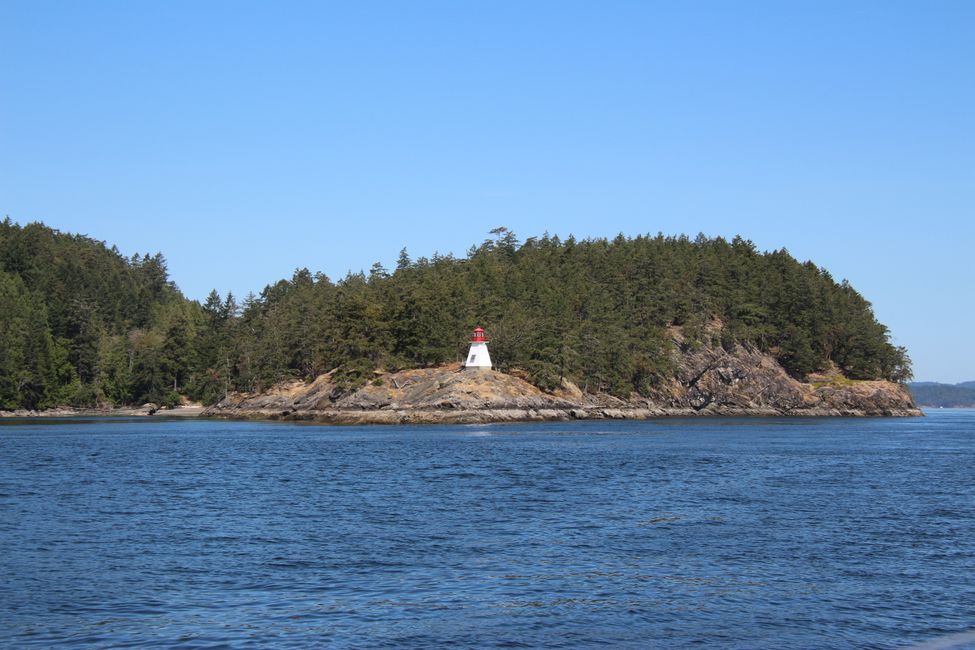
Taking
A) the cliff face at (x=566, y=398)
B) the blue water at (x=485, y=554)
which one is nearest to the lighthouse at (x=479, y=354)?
the cliff face at (x=566, y=398)

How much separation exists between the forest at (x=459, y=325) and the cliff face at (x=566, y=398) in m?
2.98

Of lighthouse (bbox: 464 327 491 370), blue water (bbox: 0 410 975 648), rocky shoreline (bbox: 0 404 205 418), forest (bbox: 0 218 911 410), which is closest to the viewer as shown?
blue water (bbox: 0 410 975 648)

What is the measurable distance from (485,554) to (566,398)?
342 ft

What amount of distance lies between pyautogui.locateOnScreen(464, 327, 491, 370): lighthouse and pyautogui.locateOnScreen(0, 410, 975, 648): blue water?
63950 millimetres

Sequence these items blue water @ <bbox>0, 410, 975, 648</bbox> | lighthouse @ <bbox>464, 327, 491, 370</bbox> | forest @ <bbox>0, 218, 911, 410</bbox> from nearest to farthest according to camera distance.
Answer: blue water @ <bbox>0, 410, 975, 648</bbox>, lighthouse @ <bbox>464, 327, 491, 370</bbox>, forest @ <bbox>0, 218, 911, 410</bbox>

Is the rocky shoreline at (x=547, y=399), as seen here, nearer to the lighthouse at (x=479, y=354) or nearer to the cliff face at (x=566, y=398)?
the cliff face at (x=566, y=398)

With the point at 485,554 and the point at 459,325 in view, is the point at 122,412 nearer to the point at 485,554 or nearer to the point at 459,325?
the point at 459,325

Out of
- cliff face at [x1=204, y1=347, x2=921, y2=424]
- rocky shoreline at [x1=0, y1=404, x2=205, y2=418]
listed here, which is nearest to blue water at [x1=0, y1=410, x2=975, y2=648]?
cliff face at [x1=204, y1=347, x2=921, y2=424]

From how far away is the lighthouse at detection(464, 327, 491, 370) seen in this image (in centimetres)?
12512

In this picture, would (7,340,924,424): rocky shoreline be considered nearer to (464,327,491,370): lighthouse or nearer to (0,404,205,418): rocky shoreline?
(0,404,205,418): rocky shoreline

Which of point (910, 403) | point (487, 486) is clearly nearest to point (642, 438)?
point (487, 486)

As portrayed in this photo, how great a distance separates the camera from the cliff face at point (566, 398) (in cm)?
12094

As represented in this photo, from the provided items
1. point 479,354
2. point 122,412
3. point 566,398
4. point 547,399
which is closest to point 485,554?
point 479,354

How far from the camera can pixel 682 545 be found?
1208 inches
